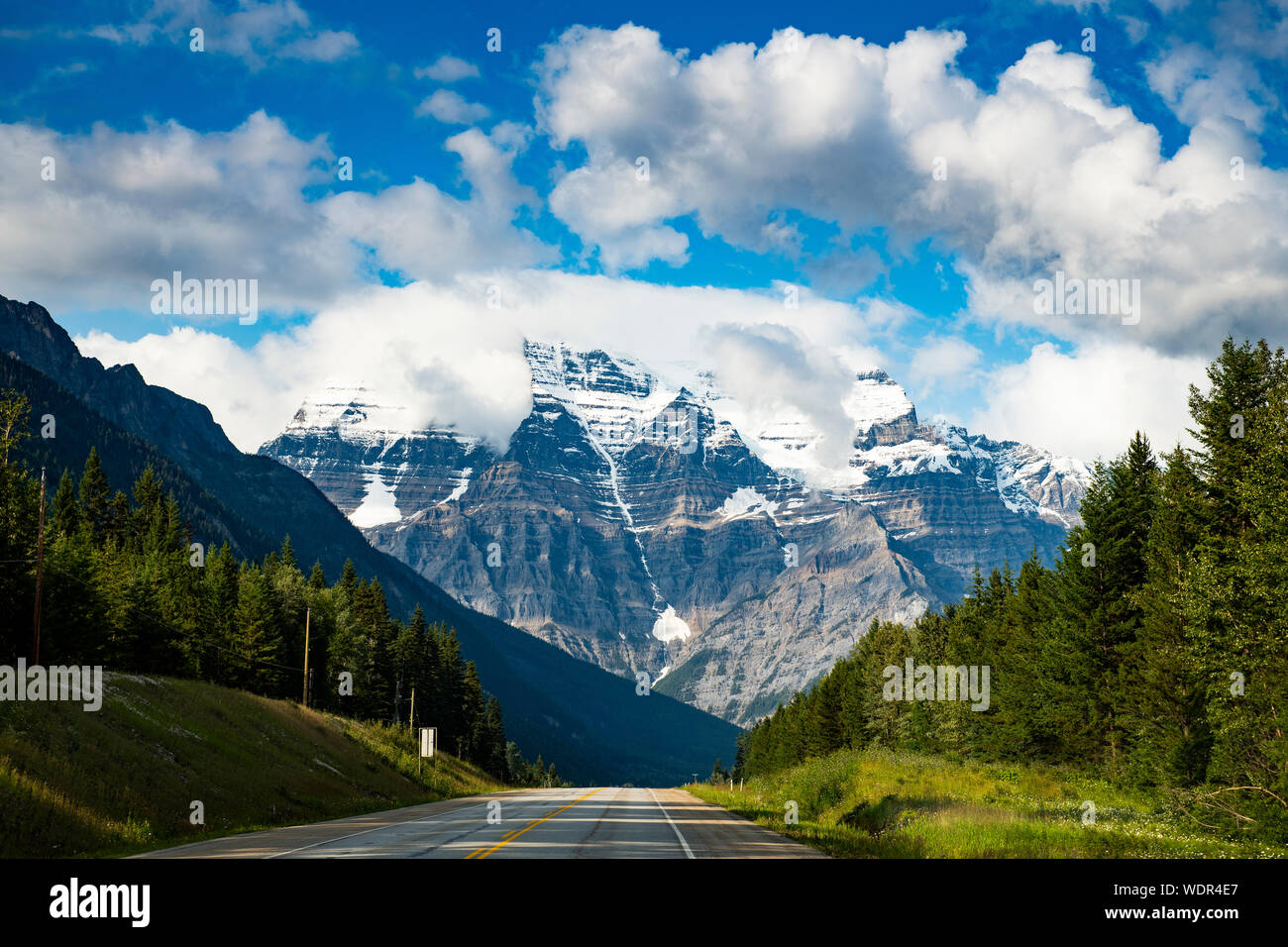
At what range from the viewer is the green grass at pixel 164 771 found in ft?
76.1

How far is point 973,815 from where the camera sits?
2620 cm

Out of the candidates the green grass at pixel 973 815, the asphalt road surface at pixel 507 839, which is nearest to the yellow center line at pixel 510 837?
the asphalt road surface at pixel 507 839

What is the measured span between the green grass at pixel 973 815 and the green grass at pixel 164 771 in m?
18.7

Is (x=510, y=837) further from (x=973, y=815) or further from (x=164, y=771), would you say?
(x=164, y=771)

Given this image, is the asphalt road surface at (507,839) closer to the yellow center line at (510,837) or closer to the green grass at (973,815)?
the yellow center line at (510,837)

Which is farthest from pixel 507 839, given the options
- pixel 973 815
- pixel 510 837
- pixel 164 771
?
pixel 164 771

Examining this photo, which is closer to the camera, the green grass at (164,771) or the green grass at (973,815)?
the green grass at (973,815)

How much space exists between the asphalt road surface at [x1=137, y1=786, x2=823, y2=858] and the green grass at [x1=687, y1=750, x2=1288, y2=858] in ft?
7.89

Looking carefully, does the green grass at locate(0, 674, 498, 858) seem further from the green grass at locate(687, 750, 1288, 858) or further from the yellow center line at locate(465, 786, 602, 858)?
the green grass at locate(687, 750, 1288, 858)

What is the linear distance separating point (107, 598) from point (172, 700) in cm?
1991

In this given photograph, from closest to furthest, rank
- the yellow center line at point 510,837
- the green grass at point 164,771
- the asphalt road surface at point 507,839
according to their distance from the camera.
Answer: the yellow center line at point 510,837 → the asphalt road surface at point 507,839 → the green grass at point 164,771
